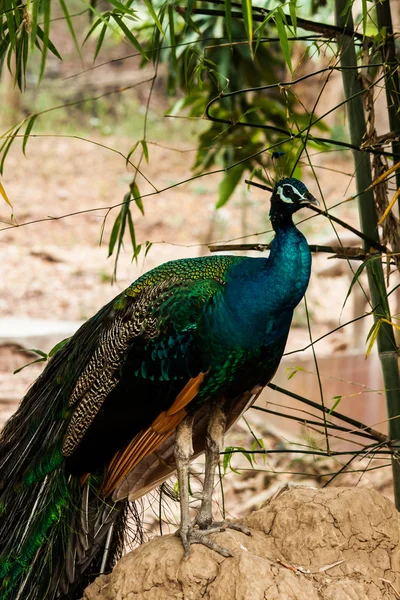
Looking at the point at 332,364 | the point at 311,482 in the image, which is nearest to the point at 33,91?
the point at 332,364

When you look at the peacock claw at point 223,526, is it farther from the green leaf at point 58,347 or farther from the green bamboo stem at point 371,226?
the green leaf at point 58,347

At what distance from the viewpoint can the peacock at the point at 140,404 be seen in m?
2.36

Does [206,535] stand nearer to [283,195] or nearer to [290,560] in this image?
[290,560]

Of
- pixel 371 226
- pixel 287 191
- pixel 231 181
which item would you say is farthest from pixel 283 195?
pixel 231 181

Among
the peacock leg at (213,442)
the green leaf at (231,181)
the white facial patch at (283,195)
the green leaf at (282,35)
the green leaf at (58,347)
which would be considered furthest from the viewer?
the green leaf at (231,181)

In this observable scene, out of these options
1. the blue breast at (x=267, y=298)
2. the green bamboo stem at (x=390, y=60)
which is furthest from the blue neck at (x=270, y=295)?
the green bamboo stem at (x=390, y=60)

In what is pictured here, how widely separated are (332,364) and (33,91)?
9.02 metres

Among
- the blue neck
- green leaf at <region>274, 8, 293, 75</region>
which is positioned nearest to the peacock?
the blue neck

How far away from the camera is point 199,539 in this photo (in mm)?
2291

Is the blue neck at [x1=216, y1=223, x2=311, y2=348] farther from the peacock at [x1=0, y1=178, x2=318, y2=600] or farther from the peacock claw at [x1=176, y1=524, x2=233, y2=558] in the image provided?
the peacock claw at [x1=176, y1=524, x2=233, y2=558]

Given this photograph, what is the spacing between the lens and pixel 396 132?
2.47 metres

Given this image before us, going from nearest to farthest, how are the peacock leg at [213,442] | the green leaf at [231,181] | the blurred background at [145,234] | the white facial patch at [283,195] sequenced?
the white facial patch at [283,195], the peacock leg at [213,442], the green leaf at [231,181], the blurred background at [145,234]

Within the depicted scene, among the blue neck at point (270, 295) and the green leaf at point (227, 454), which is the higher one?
the blue neck at point (270, 295)

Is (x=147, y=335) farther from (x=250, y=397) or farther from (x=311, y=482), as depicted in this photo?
(x=311, y=482)
